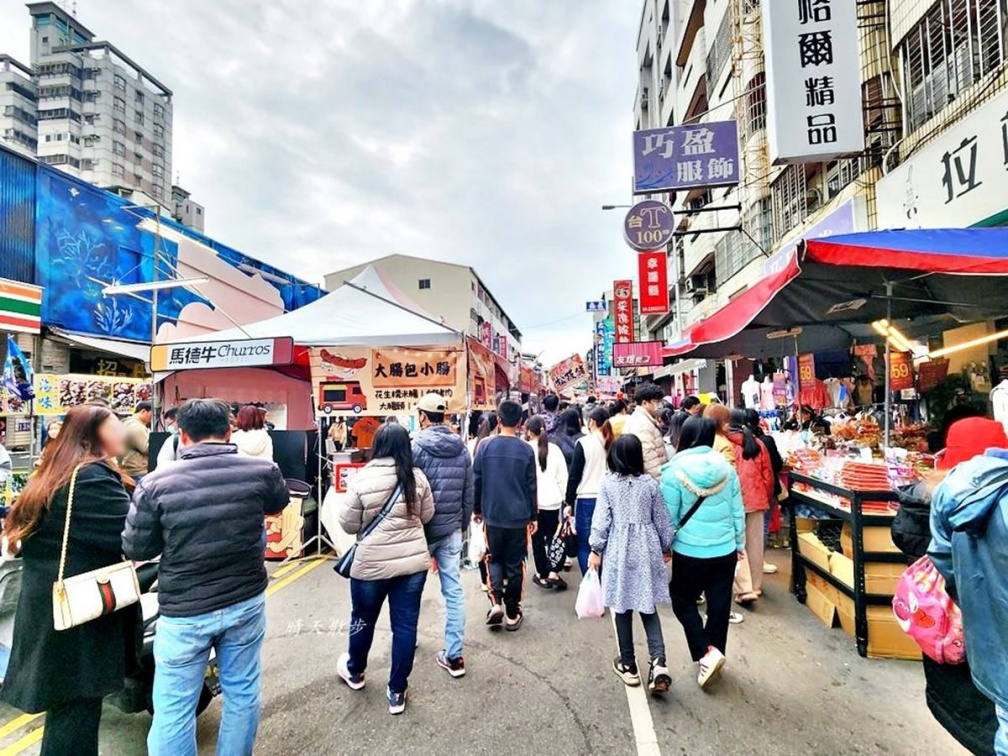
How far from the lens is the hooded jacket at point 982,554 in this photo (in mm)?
1691

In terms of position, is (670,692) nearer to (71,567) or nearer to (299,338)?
(71,567)

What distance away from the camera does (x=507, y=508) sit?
4.18 metres

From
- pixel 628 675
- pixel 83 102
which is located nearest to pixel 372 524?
pixel 628 675

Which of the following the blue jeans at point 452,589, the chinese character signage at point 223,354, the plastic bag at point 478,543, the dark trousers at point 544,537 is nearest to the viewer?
the blue jeans at point 452,589

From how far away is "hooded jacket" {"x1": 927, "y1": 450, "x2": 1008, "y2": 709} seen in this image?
1691mm

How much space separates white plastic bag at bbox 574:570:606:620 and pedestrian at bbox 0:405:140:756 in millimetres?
2616

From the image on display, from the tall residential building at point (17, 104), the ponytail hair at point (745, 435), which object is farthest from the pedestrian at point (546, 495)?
the tall residential building at point (17, 104)

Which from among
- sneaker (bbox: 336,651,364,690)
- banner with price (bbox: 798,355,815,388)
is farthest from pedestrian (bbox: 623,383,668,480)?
banner with price (bbox: 798,355,815,388)

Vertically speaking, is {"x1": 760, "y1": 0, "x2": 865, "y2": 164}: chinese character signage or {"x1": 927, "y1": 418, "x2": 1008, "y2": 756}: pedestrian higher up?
{"x1": 760, "y1": 0, "x2": 865, "y2": 164}: chinese character signage

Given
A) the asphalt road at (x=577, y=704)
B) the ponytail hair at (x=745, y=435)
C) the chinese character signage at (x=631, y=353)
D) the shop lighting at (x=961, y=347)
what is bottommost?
the asphalt road at (x=577, y=704)

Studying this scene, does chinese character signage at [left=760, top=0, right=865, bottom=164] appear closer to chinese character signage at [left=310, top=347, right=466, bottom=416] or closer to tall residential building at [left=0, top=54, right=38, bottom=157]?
chinese character signage at [left=310, top=347, right=466, bottom=416]

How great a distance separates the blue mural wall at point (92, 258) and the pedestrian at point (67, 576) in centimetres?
1373

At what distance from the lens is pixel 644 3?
27.8 m

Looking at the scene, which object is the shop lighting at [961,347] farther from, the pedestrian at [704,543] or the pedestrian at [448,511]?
the pedestrian at [448,511]
